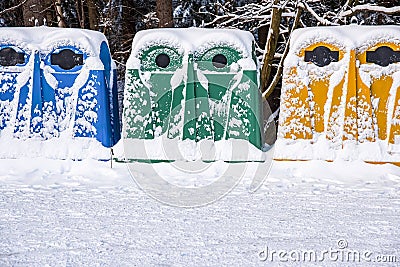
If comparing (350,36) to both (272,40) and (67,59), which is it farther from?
(272,40)

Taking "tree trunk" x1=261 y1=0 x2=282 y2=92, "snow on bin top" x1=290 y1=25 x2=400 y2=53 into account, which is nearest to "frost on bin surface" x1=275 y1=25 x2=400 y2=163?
"snow on bin top" x1=290 y1=25 x2=400 y2=53

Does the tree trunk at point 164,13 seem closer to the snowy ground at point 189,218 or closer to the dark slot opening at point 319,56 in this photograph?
the dark slot opening at point 319,56

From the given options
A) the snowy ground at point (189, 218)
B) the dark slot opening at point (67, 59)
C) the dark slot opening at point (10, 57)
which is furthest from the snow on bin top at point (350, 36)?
the dark slot opening at point (10, 57)

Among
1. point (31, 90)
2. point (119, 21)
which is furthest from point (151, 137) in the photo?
point (119, 21)

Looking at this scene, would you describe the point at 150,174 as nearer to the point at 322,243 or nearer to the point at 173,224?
the point at 173,224

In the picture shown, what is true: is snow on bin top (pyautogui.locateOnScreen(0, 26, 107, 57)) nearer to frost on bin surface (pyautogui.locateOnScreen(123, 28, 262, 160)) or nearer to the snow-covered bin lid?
the snow-covered bin lid

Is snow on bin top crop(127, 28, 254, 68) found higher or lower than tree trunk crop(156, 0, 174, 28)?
lower

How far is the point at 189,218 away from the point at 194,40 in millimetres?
2056

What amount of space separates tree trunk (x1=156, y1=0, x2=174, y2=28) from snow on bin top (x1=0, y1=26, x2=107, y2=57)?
483cm

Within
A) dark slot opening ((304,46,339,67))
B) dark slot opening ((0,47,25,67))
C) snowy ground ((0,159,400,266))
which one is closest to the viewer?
snowy ground ((0,159,400,266))

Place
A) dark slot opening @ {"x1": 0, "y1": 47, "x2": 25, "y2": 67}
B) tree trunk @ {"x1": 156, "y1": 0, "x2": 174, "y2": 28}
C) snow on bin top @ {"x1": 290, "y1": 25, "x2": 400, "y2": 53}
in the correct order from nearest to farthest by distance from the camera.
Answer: snow on bin top @ {"x1": 290, "y1": 25, "x2": 400, "y2": 53} → dark slot opening @ {"x1": 0, "y1": 47, "x2": 25, "y2": 67} → tree trunk @ {"x1": 156, "y1": 0, "x2": 174, "y2": 28}

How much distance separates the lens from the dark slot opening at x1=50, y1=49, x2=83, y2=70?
4.94 m

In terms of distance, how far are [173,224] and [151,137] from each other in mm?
1754

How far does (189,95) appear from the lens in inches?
189
